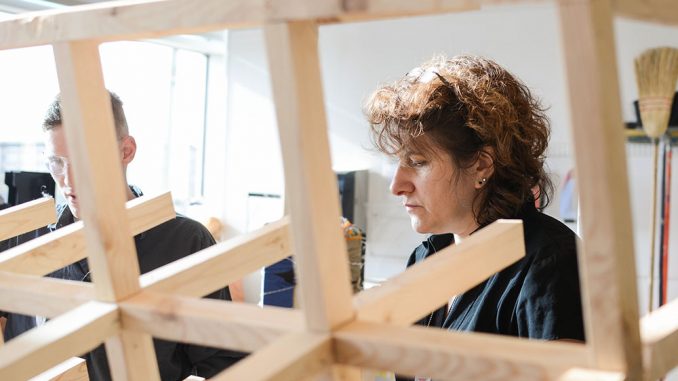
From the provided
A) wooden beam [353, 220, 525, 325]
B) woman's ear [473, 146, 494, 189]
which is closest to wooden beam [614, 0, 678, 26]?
wooden beam [353, 220, 525, 325]

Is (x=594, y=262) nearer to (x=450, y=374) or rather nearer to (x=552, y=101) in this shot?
(x=450, y=374)

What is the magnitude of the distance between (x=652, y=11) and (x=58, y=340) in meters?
0.59

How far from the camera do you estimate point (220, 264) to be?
94cm

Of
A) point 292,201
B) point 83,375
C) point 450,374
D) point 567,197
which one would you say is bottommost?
point 567,197

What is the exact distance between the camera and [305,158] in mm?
651

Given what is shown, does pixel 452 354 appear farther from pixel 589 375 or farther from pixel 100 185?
pixel 100 185

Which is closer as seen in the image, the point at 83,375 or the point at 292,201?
the point at 292,201

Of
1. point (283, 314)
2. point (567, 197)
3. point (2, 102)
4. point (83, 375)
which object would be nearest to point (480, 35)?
point (567, 197)

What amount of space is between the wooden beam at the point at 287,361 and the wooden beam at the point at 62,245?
460 mm

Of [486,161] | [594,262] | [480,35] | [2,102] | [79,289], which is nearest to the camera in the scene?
[594,262]

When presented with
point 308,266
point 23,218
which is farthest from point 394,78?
point 308,266

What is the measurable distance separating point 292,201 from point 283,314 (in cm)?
14

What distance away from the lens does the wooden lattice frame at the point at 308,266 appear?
0.55 metres

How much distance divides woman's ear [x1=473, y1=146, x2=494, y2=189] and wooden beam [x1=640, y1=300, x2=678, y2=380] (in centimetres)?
87
